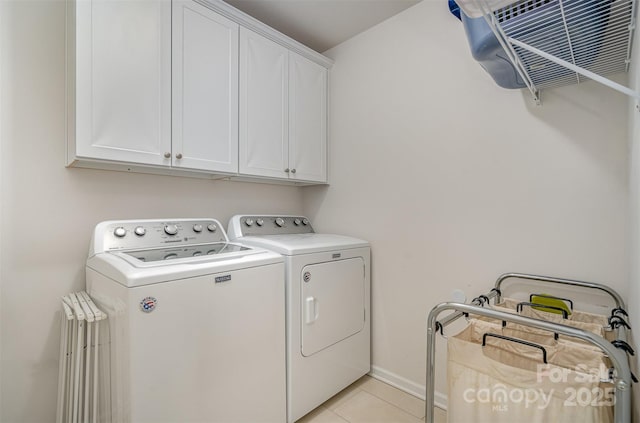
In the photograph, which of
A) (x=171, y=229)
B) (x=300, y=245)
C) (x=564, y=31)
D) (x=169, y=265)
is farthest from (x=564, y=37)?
(x=171, y=229)

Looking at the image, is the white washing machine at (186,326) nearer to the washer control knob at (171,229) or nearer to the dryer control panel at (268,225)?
the washer control knob at (171,229)

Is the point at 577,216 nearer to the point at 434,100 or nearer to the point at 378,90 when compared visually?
the point at 434,100

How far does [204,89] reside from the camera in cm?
176

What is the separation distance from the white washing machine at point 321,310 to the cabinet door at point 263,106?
0.42 metres

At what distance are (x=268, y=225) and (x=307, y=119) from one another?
0.87 metres

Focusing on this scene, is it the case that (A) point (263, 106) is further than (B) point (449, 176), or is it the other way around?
(A) point (263, 106)

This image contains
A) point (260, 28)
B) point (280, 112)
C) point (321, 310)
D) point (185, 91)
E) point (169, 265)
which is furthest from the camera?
point (280, 112)

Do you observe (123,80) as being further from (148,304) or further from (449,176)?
(449,176)

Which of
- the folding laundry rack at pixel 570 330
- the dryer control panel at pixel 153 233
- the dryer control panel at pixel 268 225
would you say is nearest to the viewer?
the folding laundry rack at pixel 570 330

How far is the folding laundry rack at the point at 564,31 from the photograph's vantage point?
906 mm

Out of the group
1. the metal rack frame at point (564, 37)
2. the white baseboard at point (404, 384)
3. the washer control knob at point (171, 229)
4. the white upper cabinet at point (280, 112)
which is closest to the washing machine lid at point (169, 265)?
the washer control knob at point (171, 229)

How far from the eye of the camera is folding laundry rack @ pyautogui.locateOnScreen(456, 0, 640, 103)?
35.7 inches

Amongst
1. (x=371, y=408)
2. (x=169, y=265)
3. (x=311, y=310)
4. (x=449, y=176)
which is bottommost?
(x=371, y=408)

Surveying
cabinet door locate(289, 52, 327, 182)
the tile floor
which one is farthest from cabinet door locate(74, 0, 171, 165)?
the tile floor
